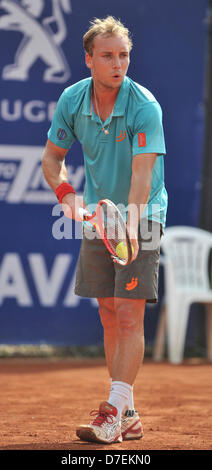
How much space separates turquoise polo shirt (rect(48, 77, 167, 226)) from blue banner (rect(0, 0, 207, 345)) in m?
2.66

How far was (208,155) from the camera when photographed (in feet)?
23.7

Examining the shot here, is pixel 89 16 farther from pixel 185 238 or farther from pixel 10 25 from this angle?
pixel 185 238

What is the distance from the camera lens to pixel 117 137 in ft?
12.2

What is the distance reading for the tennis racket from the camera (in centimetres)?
349

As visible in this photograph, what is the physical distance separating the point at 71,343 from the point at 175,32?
2835mm

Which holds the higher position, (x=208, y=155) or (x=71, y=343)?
(x=208, y=155)

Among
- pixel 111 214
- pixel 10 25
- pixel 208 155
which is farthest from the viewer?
pixel 208 155

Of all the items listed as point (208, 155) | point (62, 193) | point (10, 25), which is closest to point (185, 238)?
point (208, 155)

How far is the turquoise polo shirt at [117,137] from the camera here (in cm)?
364

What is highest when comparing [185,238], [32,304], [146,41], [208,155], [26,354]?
[146,41]

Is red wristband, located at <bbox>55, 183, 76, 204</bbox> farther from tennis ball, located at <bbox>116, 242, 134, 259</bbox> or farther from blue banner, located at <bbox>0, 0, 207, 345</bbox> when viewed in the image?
blue banner, located at <bbox>0, 0, 207, 345</bbox>

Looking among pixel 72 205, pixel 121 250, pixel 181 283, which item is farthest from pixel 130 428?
pixel 181 283

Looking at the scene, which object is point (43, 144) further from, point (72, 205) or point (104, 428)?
point (104, 428)

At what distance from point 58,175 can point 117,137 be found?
0.36 meters
